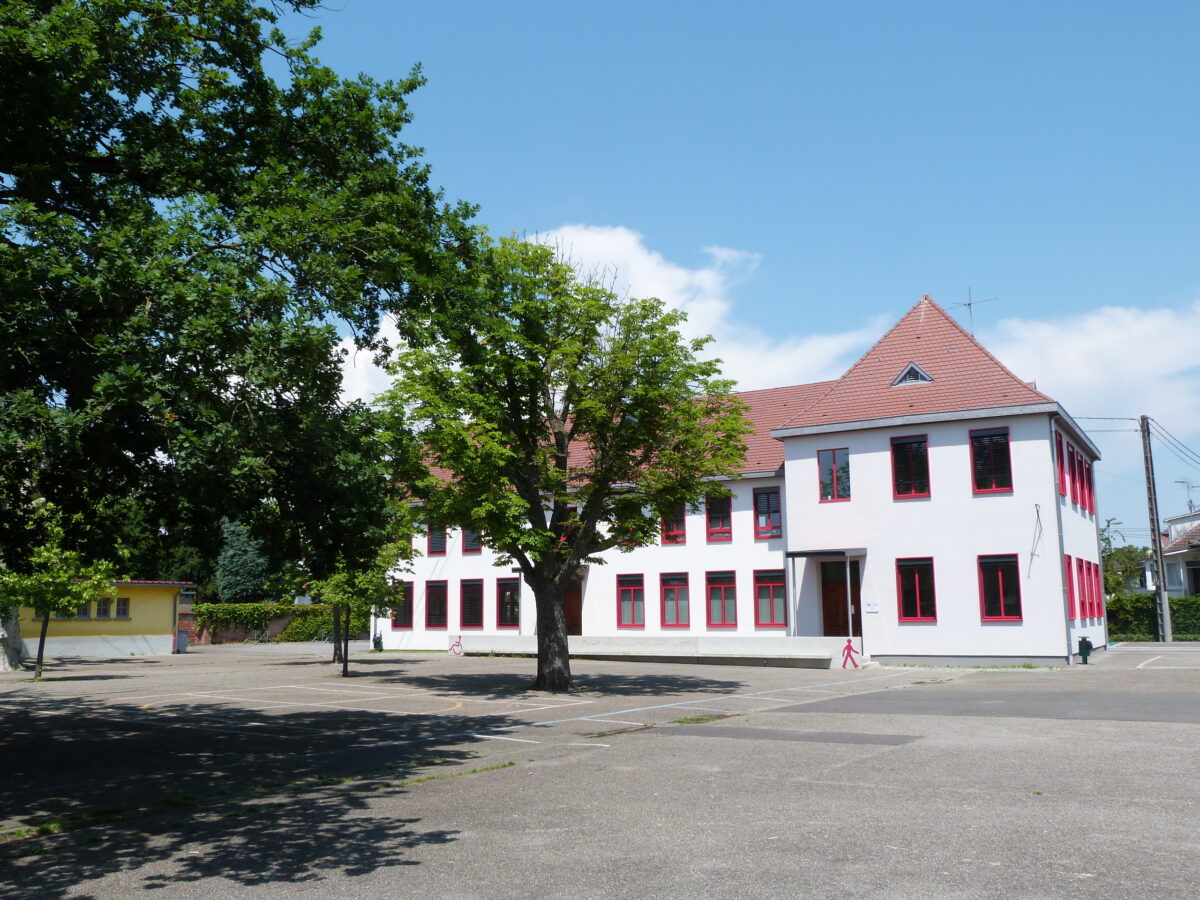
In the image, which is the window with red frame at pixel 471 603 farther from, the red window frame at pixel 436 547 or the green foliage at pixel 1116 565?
the green foliage at pixel 1116 565

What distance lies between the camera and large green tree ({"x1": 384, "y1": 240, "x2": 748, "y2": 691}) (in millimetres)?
20188

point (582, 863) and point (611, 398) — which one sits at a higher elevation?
point (611, 398)

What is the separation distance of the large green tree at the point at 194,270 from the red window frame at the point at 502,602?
1096 inches

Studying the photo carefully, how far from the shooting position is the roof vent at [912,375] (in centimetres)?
3256

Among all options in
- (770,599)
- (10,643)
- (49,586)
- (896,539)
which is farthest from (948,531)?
(10,643)

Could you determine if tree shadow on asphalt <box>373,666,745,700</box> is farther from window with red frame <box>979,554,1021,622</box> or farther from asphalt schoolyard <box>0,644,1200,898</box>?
window with red frame <box>979,554,1021,622</box>

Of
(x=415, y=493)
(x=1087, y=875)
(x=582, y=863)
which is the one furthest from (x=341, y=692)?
(x=1087, y=875)

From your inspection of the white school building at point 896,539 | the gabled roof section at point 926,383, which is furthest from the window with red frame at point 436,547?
the gabled roof section at point 926,383

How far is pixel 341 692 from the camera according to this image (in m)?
22.7

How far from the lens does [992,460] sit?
30.2 m

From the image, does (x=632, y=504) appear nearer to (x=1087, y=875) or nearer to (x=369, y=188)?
(x=369, y=188)

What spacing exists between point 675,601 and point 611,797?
2942cm

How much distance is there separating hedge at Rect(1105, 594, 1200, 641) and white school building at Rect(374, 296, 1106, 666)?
11.6 m

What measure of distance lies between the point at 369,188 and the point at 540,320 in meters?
7.82
